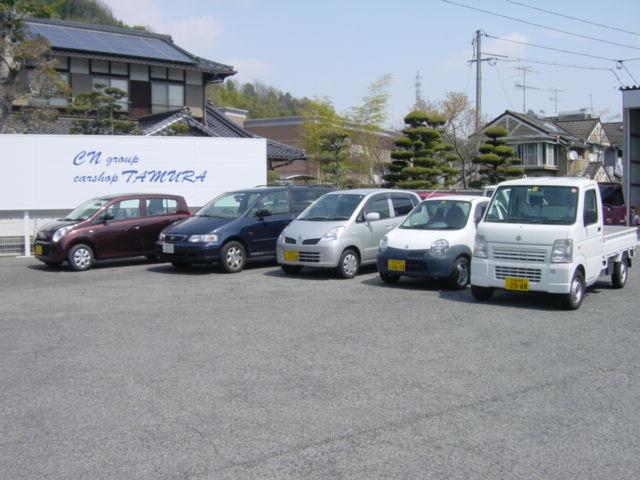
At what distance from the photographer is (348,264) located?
12.4 meters

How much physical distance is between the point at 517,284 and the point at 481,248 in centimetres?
76

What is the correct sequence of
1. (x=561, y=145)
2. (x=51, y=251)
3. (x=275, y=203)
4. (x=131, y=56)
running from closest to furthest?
(x=51, y=251), (x=275, y=203), (x=131, y=56), (x=561, y=145)

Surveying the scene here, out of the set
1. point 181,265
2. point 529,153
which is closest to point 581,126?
point 529,153

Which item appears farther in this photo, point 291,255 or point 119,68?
point 119,68

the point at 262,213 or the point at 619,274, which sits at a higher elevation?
the point at 262,213

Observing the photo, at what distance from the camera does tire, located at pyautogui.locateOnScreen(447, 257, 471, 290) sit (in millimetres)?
11039

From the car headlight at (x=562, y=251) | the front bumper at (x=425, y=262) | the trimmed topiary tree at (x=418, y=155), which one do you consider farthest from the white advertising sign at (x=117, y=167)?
the trimmed topiary tree at (x=418, y=155)

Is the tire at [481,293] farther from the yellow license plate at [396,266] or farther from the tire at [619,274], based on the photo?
the tire at [619,274]

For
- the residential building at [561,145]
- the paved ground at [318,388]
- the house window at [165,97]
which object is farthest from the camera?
the residential building at [561,145]

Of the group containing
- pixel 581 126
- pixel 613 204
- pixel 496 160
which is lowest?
pixel 613 204

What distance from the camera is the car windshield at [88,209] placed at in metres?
14.1

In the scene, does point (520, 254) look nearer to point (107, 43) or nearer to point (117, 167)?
point (117, 167)

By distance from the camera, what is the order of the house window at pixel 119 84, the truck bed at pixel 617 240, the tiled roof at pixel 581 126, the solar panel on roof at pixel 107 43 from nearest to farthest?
the truck bed at pixel 617 240 < the solar panel on roof at pixel 107 43 < the house window at pixel 119 84 < the tiled roof at pixel 581 126

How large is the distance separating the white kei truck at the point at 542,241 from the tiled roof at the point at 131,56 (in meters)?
21.5
